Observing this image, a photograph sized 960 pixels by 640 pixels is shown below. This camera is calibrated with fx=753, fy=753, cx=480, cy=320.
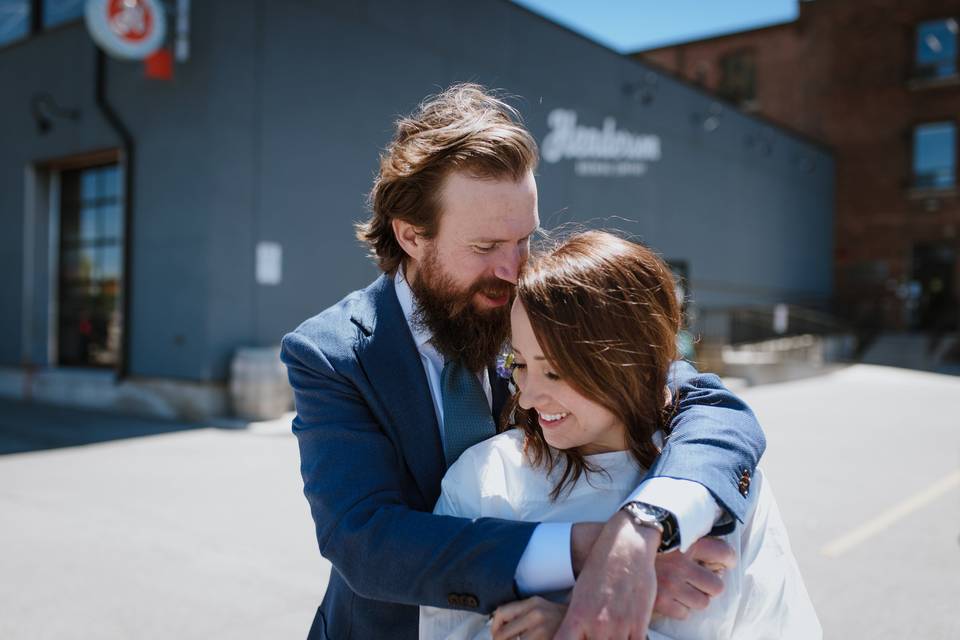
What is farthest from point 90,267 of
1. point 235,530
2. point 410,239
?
point 410,239

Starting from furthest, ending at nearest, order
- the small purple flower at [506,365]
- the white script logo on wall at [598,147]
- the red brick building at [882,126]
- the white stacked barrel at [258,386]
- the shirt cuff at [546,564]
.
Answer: the red brick building at [882,126], the white script logo on wall at [598,147], the white stacked barrel at [258,386], the small purple flower at [506,365], the shirt cuff at [546,564]

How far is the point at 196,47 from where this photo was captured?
364 inches

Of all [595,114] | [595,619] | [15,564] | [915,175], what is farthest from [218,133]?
[915,175]

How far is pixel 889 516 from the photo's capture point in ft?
17.0

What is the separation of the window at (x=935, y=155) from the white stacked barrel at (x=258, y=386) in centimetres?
2141

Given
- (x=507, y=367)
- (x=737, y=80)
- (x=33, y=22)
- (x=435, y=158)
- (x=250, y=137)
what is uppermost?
(x=737, y=80)

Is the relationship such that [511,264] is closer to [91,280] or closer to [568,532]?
[568,532]

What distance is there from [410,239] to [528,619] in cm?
99

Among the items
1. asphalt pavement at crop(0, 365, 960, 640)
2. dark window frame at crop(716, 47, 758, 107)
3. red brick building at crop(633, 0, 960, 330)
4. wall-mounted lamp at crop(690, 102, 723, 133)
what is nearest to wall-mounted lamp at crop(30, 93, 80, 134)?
asphalt pavement at crop(0, 365, 960, 640)

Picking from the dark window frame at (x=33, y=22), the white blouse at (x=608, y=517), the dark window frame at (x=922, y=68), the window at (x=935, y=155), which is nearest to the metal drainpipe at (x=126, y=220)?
the dark window frame at (x=33, y=22)

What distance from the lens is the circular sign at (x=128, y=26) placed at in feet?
28.7

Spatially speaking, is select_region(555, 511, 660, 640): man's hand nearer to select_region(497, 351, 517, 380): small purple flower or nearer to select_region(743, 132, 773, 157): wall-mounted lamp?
select_region(497, 351, 517, 380): small purple flower

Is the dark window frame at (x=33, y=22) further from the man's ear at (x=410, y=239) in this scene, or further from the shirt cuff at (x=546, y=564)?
the shirt cuff at (x=546, y=564)

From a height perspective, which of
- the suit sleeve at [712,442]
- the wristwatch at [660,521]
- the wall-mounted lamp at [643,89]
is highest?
the wall-mounted lamp at [643,89]
